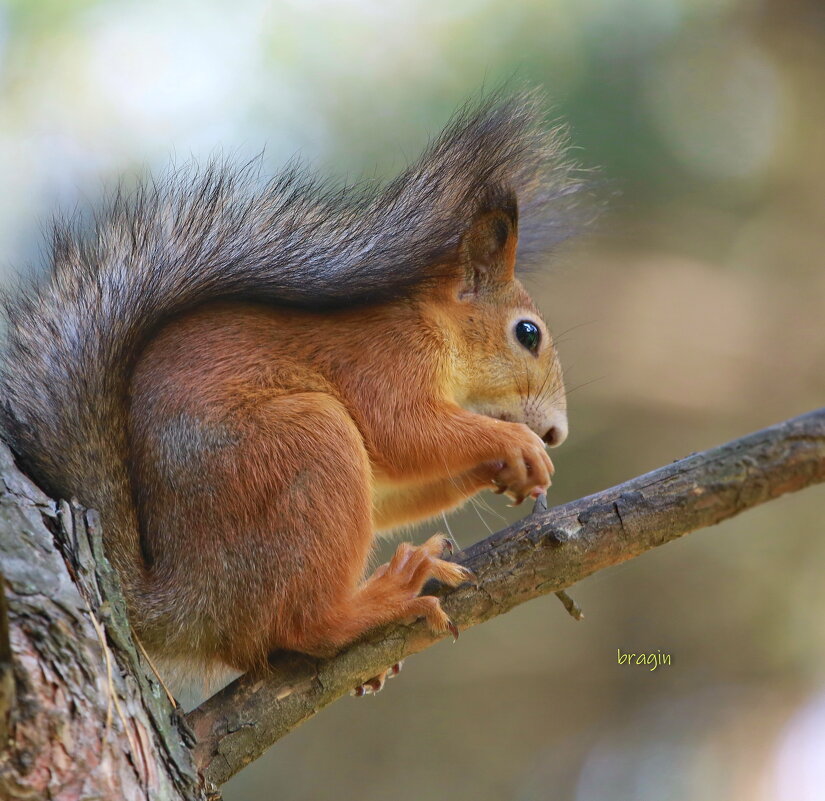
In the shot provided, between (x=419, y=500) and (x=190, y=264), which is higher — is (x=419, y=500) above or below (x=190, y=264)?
below

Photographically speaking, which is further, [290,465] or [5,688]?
[290,465]

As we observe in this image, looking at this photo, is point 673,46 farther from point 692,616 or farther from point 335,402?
point 335,402

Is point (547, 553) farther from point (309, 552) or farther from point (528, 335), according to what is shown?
point (528, 335)

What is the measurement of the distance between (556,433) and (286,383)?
2.55 feet

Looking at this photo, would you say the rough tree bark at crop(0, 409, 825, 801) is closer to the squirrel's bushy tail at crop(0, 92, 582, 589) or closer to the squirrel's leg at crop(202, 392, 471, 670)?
the squirrel's leg at crop(202, 392, 471, 670)

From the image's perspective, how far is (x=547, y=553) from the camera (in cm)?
164

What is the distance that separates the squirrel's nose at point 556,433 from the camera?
7.68 feet

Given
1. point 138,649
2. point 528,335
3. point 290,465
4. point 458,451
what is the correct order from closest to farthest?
point 138,649 < point 290,465 < point 458,451 < point 528,335

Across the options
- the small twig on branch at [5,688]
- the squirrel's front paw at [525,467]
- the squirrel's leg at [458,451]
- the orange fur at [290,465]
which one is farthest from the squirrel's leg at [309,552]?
the small twig on branch at [5,688]

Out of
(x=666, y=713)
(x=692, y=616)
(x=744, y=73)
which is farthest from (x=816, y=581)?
(x=744, y=73)

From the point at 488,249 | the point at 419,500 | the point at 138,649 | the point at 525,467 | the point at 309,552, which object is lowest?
the point at 138,649

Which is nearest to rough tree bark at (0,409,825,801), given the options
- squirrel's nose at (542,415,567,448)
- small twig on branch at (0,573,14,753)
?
small twig on branch at (0,573,14,753)

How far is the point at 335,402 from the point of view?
6.42 ft

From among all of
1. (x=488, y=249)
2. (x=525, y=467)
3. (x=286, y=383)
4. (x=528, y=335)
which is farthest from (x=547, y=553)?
(x=488, y=249)
